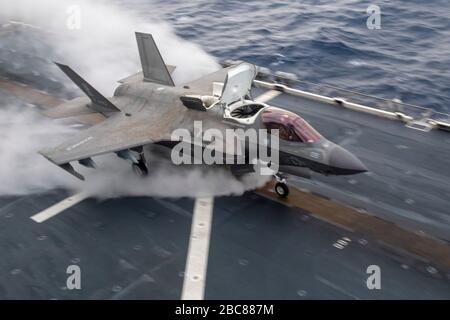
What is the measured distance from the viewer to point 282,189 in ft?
64.3

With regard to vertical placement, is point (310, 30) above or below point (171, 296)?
above

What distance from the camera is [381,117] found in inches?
1030

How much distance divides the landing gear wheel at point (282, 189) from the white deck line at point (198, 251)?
2885mm

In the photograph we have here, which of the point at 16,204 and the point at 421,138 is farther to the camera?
the point at 421,138

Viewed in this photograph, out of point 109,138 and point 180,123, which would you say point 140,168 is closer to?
point 109,138

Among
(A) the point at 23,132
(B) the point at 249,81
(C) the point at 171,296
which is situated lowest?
(C) the point at 171,296

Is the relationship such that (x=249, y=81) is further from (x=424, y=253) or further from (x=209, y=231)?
(x=424, y=253)

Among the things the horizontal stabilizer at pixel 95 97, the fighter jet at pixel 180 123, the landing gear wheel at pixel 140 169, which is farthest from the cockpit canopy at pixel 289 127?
the horizontal stabilizer at pixel 95 97

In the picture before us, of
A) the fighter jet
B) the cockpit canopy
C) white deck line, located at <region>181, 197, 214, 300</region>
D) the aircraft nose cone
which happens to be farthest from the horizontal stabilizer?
the aircraft nose cone

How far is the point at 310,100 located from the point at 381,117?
14.5ft

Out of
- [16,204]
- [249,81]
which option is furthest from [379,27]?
[16,204]

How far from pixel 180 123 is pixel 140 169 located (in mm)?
A: 2849

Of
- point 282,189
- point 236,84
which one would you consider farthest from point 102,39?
point 282,189

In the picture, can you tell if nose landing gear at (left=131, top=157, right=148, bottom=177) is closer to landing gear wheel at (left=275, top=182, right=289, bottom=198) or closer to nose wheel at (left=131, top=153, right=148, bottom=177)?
nose wheel at (left=131, top=153, right=148, bottom=177)
